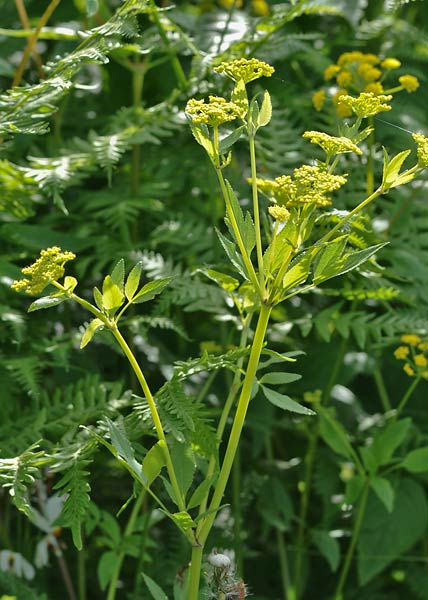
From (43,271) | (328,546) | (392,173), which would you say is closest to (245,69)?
(392,173)

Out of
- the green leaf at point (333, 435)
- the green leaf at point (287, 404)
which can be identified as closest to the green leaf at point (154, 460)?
the green leaf at point (287, 404)

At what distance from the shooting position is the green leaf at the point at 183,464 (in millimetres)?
1012

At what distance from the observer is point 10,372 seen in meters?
1.42

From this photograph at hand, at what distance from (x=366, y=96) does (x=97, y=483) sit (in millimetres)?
987

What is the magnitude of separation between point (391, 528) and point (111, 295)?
83 centimetres

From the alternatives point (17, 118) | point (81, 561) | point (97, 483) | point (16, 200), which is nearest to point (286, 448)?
point (97, 483)

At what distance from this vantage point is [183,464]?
1.03 metres

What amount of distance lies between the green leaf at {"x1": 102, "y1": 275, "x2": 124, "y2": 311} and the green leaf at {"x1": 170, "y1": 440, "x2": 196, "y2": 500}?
0.22 m

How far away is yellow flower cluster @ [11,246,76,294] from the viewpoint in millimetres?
869

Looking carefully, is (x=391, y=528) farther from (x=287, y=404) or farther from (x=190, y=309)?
(x=287, y=404)

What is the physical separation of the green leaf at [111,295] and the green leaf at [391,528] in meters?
0.79

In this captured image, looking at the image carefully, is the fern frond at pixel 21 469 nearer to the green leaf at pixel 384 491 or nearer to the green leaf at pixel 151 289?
the green leaf at pixel 151 289

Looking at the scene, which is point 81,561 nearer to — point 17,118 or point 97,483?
point 97,483

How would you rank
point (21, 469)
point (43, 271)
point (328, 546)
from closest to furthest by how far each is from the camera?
point (43, 271)
point (21, 469)
point (328, 546)
